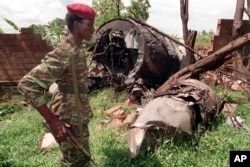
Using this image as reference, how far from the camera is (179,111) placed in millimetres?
4090

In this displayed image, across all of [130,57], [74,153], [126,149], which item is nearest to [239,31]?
[130,57]

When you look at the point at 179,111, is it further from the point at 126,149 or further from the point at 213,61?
the point at 213,61

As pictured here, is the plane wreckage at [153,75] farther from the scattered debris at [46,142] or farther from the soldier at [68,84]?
the scattered debris at [46,142]

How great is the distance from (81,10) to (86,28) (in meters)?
0.15

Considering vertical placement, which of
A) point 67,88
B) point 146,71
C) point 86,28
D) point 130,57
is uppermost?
point 86,28

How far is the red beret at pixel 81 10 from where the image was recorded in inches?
106

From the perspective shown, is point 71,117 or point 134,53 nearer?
point 71,117

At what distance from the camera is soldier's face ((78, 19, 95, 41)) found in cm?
271

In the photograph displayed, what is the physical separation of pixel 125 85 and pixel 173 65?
1159 mm

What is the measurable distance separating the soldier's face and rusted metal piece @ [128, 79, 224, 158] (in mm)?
1494

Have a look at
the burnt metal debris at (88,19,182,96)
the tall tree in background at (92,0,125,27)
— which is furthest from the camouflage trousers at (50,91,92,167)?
the tall tree in background at (92,0,125,27)

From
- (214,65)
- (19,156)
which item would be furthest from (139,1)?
(19,156)

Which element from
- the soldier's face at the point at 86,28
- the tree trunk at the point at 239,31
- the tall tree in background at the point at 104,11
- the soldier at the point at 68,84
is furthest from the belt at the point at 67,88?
the tall tree in background at the point at 104,11

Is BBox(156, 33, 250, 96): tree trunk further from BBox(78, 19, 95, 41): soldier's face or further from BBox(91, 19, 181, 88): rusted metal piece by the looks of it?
BBox(78, 19, 95, 41): soldier's face
